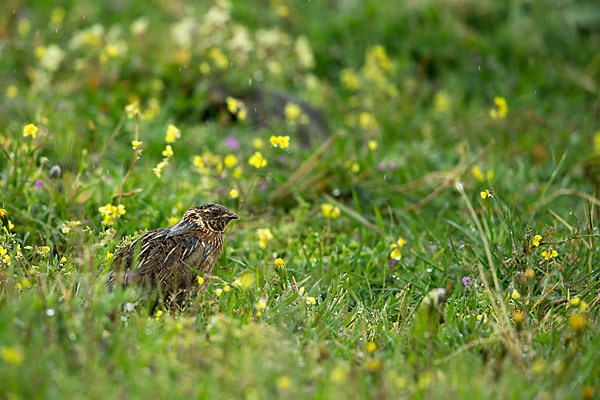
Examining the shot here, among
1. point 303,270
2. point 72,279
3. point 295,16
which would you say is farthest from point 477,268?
point 295,16

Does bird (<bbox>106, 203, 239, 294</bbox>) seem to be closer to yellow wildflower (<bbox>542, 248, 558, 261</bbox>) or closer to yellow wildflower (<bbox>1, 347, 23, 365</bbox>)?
yellow wildflower (<bbox>1, 347, 23, 365</bbox>)

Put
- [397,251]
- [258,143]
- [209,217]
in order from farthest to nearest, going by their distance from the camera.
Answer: [258,143] < [397,251] < [209,217]

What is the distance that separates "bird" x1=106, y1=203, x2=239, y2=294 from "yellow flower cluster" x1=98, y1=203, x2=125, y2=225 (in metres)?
0.29

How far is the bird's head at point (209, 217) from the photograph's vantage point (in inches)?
168

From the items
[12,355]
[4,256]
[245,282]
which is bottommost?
[245,282]

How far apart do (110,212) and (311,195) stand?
1.92 metres

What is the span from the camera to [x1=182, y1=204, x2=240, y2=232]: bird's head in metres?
4.26

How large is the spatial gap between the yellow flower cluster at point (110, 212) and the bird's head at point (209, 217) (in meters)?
0.40

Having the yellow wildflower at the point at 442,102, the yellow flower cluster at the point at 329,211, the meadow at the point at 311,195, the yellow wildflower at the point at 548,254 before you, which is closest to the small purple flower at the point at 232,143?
the meadow at the point at 311,195

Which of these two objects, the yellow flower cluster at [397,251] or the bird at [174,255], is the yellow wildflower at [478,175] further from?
the bird at [174,255]

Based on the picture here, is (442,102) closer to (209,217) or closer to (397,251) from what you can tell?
(397,251)

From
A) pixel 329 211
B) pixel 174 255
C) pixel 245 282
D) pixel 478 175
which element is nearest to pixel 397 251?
pixel 329 211

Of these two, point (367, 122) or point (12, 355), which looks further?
point (367, 122)

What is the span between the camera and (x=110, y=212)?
14.2 feet
